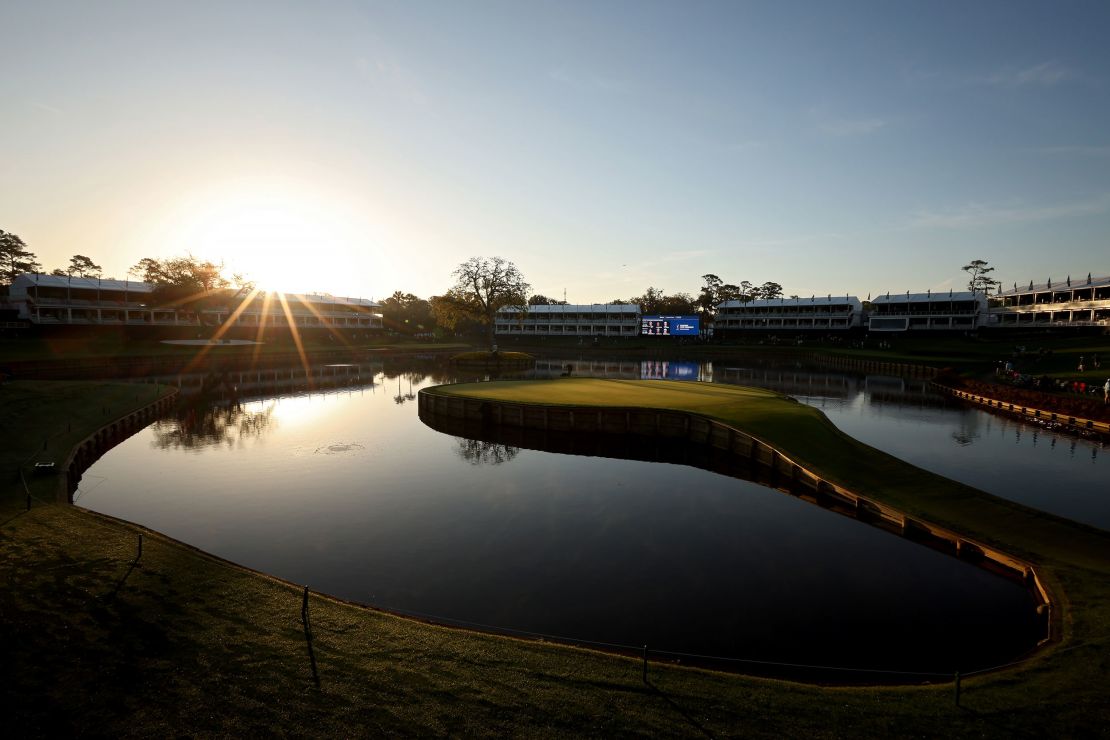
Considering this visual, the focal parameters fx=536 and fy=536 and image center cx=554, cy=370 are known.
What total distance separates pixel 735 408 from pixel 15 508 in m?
38.9

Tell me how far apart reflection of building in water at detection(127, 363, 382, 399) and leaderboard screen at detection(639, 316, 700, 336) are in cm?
9652

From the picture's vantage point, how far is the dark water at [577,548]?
1517 cm

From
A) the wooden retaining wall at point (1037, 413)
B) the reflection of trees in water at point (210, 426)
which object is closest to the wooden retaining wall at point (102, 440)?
the reflection of trees in water at point (210, 426)

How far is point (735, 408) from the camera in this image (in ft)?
131

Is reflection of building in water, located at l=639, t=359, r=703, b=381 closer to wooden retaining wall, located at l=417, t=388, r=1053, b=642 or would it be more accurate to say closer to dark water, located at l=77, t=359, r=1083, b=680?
wooden retaining wall, located at l=417, t=388, r=1053, b=642

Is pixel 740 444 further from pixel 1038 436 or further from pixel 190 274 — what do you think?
pixel 190 274

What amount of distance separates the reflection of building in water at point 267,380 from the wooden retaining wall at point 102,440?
12193 millimetres

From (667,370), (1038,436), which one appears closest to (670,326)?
(667,370)

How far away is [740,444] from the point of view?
34031mm

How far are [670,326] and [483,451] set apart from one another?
437 ft

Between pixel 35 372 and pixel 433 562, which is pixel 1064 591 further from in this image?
pixel 35 372

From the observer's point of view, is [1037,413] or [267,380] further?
[267,380]

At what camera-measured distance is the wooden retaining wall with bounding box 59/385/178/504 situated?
88.4ft

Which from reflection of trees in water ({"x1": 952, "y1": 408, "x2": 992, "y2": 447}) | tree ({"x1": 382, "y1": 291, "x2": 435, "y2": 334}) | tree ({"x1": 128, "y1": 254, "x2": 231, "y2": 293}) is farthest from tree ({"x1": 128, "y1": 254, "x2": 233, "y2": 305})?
reflection of trees in water ({"x1": 952, "y1": 408, "x2": 992, "y2": 447})
